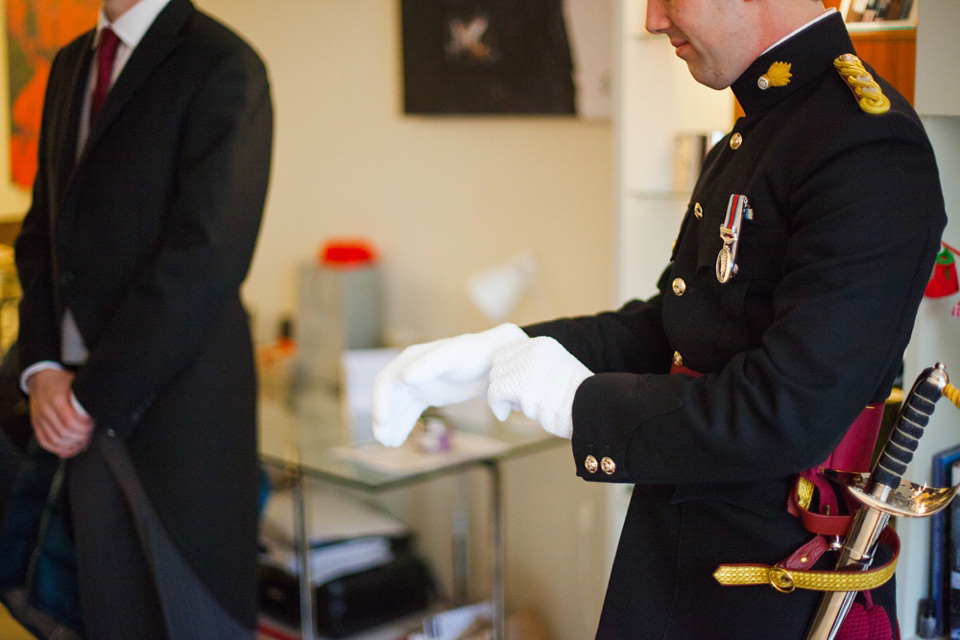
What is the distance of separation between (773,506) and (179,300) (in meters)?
1.06

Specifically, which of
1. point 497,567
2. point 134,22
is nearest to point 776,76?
point 134,22

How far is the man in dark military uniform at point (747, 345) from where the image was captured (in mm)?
834

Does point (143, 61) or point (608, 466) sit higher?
point (143, 61)

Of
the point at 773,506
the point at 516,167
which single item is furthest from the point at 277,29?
the point at 773,506

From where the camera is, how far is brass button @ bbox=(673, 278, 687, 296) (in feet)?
3.39

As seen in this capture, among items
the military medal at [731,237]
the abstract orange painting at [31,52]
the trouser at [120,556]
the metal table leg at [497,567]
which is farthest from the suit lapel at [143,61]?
the abstract orange painting at [31,52]

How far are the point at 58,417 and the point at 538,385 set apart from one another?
1.10 m

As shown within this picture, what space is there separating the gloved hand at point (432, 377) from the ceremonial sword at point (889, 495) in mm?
379

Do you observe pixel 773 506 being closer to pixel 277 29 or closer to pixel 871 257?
pixel 871 257

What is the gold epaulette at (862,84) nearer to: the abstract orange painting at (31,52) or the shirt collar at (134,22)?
the shirt collar at (134,22)

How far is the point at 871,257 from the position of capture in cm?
82

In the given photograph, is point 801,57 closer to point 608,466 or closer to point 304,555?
point 608,466

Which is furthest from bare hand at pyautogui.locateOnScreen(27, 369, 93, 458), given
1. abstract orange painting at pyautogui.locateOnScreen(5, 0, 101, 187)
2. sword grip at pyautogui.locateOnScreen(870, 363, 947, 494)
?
abstract orange painting at pyautogui.locateOnScreen(5, 0, 101, 187)

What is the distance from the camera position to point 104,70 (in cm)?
175
